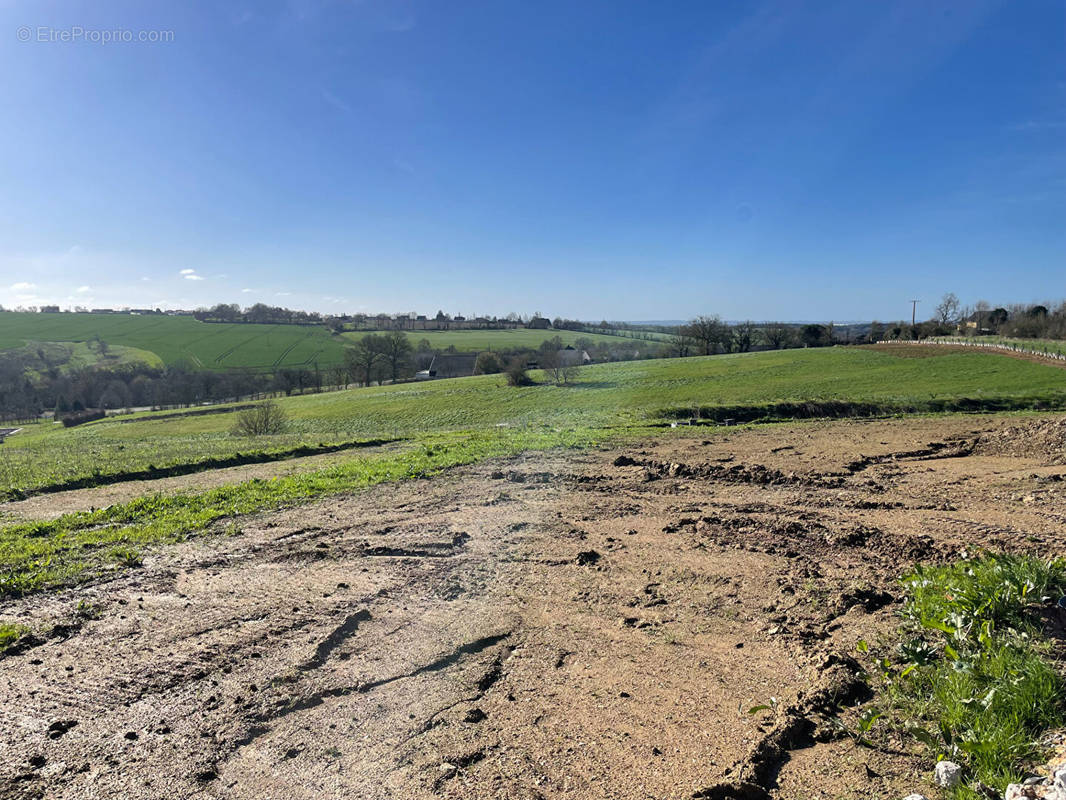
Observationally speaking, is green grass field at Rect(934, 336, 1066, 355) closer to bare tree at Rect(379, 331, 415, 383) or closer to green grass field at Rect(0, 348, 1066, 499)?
green grass field at Rect(0, 348, 1066, 499)

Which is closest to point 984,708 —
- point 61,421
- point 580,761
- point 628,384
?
point 580,761

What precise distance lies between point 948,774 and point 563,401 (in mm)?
35655

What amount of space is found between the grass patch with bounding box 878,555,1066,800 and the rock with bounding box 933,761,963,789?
0.04 meters

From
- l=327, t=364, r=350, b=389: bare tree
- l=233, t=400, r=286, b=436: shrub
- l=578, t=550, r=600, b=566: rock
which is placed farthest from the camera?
l=327, t=364, r=350, b=389: bare tree

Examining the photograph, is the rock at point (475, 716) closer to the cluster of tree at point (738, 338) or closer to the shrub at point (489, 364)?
the shrub at point (489, 364)

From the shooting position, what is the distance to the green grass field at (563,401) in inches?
869

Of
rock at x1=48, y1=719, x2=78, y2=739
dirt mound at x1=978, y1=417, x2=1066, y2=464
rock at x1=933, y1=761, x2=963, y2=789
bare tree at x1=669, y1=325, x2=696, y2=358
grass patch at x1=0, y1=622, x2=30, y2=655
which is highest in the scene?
bare tree at x1=669, y1=325, x2=696, y2=358

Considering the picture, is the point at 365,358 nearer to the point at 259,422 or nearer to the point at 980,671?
the point at 259,422

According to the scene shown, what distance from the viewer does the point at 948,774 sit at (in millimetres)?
3352

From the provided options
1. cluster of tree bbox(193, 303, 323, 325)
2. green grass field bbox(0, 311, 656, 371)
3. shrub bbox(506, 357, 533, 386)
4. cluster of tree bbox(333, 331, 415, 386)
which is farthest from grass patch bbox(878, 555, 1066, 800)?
cluster of tree bbox(193, 303, 323, 325)

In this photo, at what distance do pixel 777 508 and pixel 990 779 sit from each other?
273 inches

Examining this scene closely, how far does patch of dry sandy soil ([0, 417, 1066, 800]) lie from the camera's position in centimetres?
391

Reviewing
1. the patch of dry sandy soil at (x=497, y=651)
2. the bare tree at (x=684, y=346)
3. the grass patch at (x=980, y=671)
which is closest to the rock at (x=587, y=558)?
the patch of dry sandy soil at (x=497, y=651)

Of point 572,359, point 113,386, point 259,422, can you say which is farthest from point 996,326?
point 113,386
